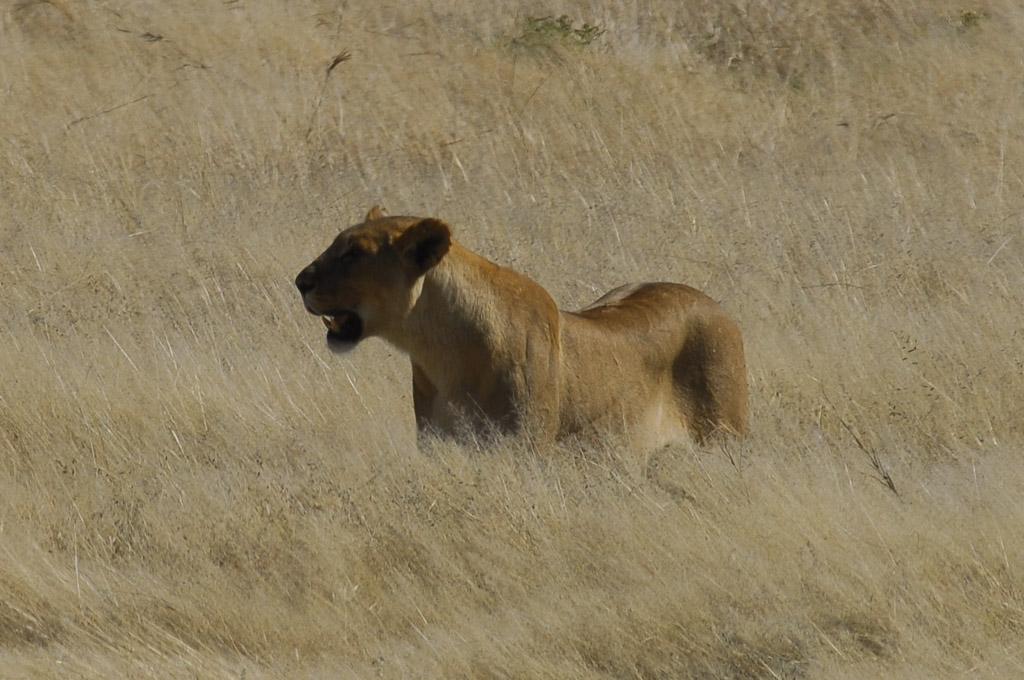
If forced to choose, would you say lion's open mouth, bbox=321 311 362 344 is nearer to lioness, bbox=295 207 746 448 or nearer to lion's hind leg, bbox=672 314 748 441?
lioness, bbox=295 207 746 448

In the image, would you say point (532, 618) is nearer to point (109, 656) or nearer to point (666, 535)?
point (666, 535)

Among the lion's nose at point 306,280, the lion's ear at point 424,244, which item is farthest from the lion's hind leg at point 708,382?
the lion's nose at point 306,280

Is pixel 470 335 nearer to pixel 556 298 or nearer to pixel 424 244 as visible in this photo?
pixel 424 244

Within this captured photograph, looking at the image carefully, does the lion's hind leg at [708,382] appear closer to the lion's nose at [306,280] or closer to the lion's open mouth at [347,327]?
the lion's open mouth at [347,327]

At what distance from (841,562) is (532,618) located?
1006 millimetres

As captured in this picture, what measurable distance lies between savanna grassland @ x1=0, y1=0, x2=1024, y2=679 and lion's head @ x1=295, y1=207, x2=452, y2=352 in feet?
1.77

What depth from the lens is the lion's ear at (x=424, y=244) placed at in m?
5.40

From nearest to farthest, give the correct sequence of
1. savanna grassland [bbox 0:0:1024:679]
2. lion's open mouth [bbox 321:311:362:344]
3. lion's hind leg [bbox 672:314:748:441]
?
savanna grassland [bbox 0:0:1024:679] → lion's open mouth [bbox 321:311:362:344] → lion's hind leg [bbox 672:314:748:441]

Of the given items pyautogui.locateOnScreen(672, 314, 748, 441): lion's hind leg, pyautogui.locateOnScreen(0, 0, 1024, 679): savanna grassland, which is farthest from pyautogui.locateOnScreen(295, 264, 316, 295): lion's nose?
pyautogui.locateOnScreen(672, 314, 748, 441): lion's hind leg

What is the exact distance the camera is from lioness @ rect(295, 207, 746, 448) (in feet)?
18.0

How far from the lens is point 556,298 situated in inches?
341

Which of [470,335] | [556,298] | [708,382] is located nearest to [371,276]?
[470,335]

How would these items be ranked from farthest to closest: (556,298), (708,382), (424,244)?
(556,298)
(708,382)
(424,244)

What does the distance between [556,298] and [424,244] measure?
10.7 ft
